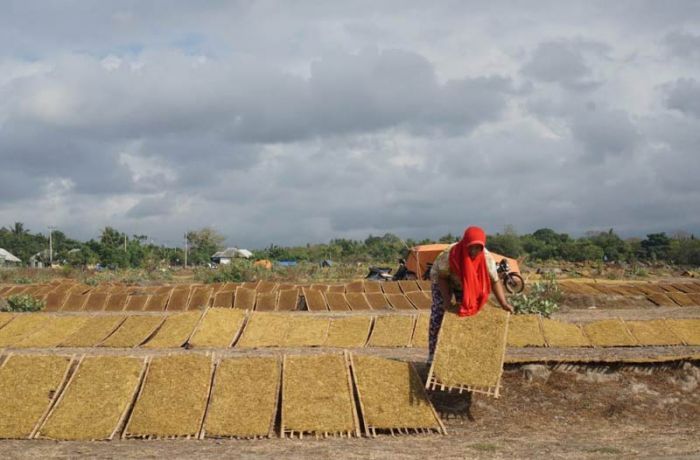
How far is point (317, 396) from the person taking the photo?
24.8 ft

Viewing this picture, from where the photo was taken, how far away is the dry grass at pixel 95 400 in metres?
7.16

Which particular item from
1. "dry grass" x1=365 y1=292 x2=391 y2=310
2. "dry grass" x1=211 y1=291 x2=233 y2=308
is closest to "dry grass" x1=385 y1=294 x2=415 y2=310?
"dry grass" x1=365 y1=292 x2=391 y2=310

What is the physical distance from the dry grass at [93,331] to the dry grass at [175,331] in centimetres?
95

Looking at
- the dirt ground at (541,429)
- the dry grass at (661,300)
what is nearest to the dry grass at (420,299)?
the dry grass at (661,300)

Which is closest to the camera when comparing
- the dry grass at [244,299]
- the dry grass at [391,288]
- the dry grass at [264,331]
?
the dry grass at [264,331]

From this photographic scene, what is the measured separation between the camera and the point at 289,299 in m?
18.5

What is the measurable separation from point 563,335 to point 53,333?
26.5 ft

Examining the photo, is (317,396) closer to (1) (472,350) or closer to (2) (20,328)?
(1) (472,350)

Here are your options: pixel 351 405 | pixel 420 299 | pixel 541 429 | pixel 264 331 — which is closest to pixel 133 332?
pixel 264 331

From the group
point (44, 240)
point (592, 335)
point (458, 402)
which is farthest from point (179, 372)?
point (44, 240)

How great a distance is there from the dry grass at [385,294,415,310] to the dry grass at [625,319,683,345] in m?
6.83

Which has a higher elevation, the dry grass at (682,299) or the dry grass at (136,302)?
the dry grass at (136,302)

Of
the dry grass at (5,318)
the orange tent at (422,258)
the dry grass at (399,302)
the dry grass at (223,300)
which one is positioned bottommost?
the dry grass at (399,302)

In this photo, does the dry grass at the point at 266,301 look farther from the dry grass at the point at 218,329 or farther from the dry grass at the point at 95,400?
the dry grass at the point at 95,400
